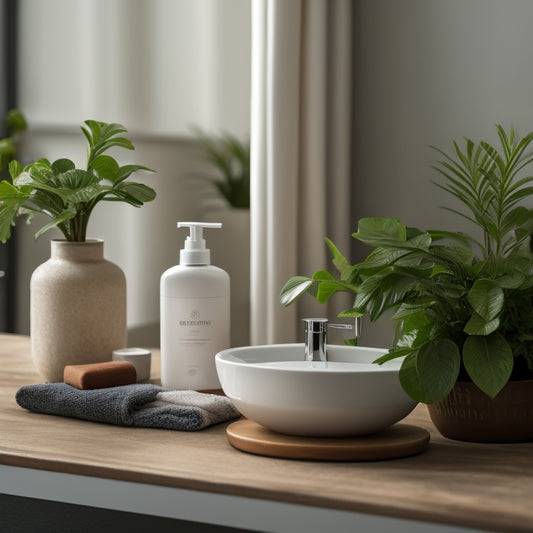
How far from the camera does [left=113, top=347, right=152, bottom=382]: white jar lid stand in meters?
1.12

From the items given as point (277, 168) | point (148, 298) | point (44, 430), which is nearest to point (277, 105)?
point (277, 168)

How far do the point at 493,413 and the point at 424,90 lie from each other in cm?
114

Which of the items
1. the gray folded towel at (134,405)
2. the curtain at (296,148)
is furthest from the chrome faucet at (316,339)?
Result: the curtain at (296,148)

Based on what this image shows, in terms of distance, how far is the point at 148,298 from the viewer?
2.25 meters

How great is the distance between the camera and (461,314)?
0.81 meters

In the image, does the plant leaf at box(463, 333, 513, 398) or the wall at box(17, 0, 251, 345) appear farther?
the wall at box(17, 0, 251, 345)

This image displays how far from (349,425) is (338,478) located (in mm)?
76

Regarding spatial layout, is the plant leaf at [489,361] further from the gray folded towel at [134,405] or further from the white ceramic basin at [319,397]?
the gray folded towel at [134,405]

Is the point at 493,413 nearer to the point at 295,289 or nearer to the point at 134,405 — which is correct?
the point at 295,289

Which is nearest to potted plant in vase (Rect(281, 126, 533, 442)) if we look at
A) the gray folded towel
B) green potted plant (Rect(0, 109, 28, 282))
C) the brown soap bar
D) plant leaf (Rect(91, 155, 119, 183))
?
the gray folded towel

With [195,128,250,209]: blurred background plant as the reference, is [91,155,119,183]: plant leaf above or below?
below

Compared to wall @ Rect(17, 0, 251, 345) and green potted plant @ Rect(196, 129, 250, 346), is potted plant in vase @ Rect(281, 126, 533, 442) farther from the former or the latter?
wall @ Rect(17, 0, 251, 345)

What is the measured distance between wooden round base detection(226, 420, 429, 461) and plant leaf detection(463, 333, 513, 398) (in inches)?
3.7

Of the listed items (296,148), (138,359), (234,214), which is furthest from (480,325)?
(234,214)
